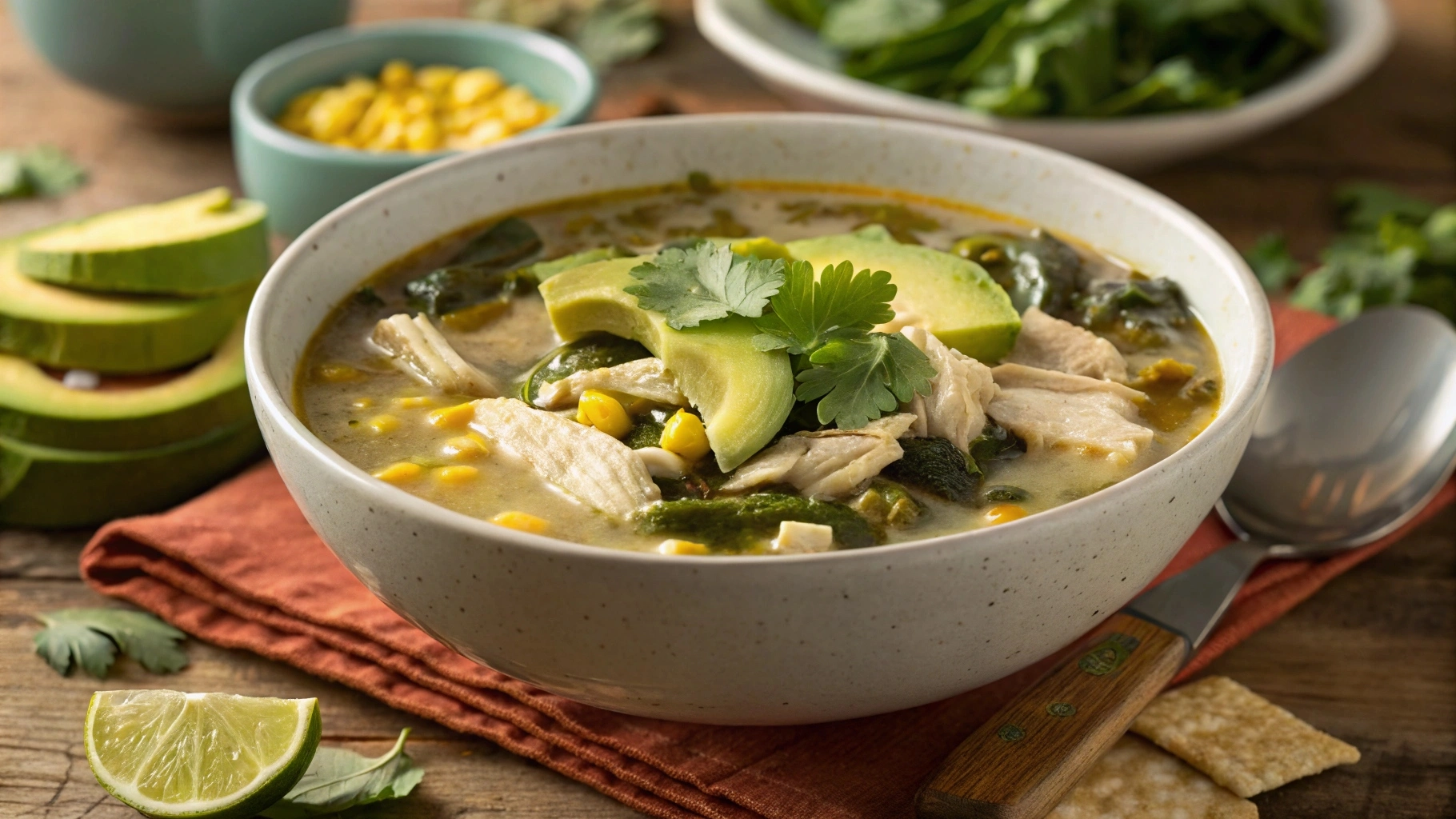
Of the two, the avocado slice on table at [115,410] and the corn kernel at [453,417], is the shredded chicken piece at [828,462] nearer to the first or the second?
the corn kernel at [453,417]

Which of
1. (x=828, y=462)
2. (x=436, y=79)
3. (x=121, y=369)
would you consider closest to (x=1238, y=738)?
(x=828, y=462)

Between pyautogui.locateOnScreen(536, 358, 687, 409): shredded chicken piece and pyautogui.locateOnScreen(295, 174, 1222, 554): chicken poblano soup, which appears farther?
pyautogui.locateOnScreen(536, 358, 687, 409): shredded chicken piece

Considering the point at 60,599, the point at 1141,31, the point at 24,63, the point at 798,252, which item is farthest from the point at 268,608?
the point at 24,63

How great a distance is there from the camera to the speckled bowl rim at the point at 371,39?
4555 mm

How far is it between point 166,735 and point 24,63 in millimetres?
5055

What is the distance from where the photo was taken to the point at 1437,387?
3.66 metres

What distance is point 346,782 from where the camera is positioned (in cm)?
265

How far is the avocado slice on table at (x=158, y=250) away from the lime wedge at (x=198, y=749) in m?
1.54

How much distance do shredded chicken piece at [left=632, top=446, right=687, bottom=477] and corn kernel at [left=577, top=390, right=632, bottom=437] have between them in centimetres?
14

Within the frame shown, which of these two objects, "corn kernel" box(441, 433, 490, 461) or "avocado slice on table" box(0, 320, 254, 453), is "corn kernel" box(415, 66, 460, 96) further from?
"corn kernel" box(441, 433, 490, 461)

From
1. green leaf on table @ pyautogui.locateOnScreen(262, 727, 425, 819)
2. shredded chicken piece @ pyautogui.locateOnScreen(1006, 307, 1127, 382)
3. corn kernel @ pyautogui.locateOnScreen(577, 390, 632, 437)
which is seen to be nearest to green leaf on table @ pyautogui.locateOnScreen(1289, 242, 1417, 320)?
shredded chicken piece @ pyautogui.locateOnScreen(1006, 307, 1127, 382)

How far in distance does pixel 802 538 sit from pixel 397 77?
11.9 feet

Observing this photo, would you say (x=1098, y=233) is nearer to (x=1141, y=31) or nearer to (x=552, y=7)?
(x=1141, y=31)

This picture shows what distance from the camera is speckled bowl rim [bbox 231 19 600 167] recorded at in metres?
4.55
